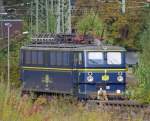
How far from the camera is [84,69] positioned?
96.4 ft

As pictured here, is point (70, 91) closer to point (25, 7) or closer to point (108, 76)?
point (108, 76)

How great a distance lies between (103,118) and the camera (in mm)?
12703

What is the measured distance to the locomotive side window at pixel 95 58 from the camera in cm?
2972

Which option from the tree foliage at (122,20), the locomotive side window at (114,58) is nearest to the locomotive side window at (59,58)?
the locomotive side window at (114,58)

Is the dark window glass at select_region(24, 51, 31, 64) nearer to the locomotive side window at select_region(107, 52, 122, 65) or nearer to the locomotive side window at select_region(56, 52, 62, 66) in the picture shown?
the locomotive side window at select_region(56, 52, 62, 66)

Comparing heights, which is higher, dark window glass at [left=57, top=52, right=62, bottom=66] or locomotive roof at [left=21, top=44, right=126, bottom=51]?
locomotive roof at [left=21, top=44, right=126, bottom=51]

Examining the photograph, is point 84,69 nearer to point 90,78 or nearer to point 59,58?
point 90,78

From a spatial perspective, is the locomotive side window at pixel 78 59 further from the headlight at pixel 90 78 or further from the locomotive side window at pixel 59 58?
the locomotive side window at pixel 59 58

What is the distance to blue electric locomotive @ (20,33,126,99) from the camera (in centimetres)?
2944

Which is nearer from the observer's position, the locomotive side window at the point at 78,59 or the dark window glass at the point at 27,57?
the locomotive side window at the point at 78,59

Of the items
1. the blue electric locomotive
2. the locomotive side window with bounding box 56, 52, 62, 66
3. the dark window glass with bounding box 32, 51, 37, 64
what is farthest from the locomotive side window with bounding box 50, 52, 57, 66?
the dark window glass with bounding box 32, 51, 37, 64

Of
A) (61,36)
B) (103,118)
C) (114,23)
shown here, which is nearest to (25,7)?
(114,23)

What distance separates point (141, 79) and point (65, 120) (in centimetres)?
1444

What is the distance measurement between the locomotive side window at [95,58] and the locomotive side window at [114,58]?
0.29m
